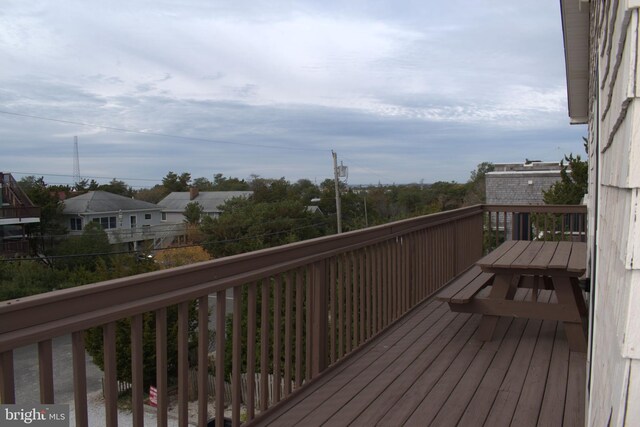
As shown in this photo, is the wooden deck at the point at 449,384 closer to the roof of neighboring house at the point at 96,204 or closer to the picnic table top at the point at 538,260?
the picnic table top at the point at 538,260

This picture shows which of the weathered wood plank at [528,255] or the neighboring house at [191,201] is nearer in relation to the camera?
the weathered wood plank at [528,255]

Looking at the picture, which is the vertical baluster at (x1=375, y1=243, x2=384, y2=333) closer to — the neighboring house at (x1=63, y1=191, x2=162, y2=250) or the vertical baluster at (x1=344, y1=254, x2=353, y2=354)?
the vertical baluster at (x1=344, y1=254, x2=353, y2=354)

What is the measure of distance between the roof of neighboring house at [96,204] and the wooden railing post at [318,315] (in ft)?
131

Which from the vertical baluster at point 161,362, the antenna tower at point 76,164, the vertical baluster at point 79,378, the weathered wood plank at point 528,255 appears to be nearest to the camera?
the vertical baluster at point 79,378

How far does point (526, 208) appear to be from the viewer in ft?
23.1

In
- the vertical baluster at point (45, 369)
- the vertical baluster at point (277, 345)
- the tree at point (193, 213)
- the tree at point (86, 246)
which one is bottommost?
the tree at point (86, 246)

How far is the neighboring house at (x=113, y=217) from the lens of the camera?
128ft

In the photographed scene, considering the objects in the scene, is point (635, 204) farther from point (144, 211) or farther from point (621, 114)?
point (144, 211)

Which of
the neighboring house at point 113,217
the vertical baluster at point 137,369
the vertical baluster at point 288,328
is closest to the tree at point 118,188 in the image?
the neighboring house at point 113,217

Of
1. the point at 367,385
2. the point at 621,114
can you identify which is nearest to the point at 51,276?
the point at 367,385

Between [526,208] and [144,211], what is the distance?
4406 centimetres

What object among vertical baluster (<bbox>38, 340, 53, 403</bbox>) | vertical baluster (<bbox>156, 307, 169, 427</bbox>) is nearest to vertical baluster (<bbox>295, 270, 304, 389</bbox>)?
vertical baluster (<bbox>156, 307, 169, 427</bbox>)

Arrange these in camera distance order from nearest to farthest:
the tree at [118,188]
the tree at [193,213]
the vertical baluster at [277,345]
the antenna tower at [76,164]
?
the vertical baluster at [277,345]
the antenna tower at [76,164]
the tree at [118,188]
the tree at [193,213]

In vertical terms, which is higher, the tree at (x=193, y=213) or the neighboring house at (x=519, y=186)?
the neighboring house at (x=519, y=186)
